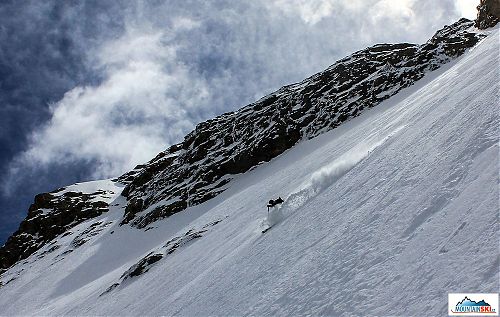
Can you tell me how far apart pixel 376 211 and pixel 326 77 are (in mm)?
57407

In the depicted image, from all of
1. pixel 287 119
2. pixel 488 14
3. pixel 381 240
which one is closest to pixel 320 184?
pixel 381 240

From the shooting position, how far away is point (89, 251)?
5069cm

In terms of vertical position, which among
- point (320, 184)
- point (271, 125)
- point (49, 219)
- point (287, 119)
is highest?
point (49, 219)

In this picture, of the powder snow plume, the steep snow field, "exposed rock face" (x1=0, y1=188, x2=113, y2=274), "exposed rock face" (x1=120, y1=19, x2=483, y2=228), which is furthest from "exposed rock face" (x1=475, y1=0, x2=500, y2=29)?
"exposed rock face" (x1=0, y1=188, x2=113, y2=274)

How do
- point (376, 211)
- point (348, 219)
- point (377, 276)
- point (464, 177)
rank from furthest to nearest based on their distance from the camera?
point (348, 219) < point (376, 211) < point (464, 177) < point (377, 276)

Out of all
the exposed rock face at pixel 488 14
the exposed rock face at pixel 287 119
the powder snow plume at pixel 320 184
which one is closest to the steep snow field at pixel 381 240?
the powder snow plume at pixel 320 184

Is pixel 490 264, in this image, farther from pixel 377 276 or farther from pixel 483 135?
pixel 483 135

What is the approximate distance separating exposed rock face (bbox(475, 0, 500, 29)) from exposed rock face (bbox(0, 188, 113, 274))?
69.5 metres

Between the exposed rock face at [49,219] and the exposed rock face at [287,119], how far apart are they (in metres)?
17.6

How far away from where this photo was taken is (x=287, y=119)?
59.0m

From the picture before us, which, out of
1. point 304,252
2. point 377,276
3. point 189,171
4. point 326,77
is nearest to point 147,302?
point 304,252

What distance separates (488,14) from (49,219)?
270 feet

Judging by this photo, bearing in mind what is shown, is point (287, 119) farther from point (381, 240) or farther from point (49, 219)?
point (49, 219)

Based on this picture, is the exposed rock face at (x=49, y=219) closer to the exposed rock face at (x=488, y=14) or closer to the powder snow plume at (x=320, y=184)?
the powder snow plume at (x=320, y=184)
